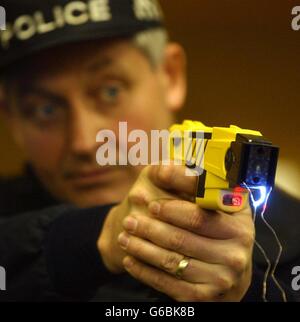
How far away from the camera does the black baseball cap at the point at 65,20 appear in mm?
674

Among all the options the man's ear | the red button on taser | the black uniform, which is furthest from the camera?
the man's ear

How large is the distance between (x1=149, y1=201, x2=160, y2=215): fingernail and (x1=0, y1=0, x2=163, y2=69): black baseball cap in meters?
0.30

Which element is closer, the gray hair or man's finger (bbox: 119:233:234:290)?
man's finger (bbox: 119:233:234:290)

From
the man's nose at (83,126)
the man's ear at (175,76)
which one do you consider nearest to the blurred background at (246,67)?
the man's ear at (175,76)

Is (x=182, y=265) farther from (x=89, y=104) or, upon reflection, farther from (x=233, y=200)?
(x=89, y=104)

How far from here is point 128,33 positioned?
71 centimetres

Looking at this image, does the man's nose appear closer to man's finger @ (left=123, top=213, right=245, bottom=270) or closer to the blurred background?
the blurred background

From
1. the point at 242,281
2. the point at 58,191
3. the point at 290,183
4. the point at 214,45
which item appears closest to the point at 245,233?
the point at 242,281

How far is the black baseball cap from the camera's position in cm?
67

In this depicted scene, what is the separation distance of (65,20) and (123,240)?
327 mm

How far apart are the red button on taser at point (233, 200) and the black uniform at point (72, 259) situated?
0.43 feet

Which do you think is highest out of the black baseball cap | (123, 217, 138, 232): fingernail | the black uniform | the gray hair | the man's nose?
the black baseball cap

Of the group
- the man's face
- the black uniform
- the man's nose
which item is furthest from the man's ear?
the black uniform

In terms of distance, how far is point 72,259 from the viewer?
0.58 m
